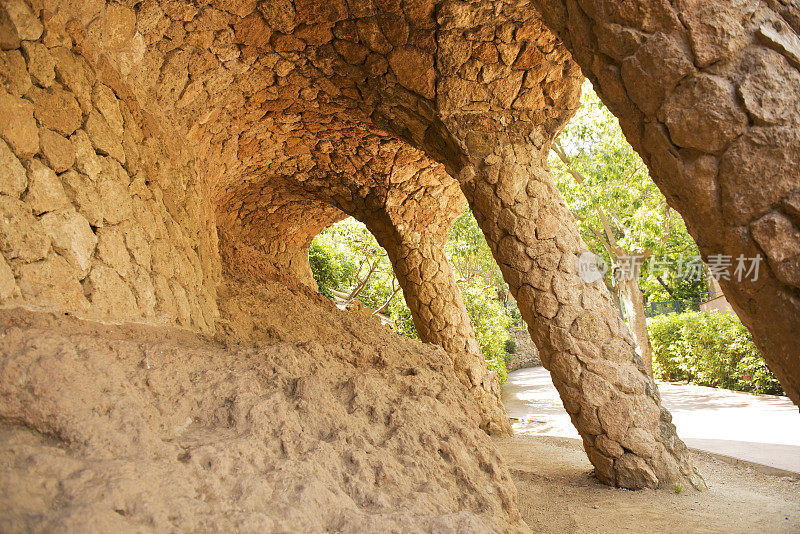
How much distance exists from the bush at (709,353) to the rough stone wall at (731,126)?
27.6 feet

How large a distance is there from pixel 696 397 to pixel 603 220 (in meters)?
3.43

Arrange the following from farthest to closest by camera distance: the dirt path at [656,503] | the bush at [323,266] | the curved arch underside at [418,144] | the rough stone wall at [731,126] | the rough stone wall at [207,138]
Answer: the bush at [323,266] < the dirt path at [656,503] < the rough stone wall at [207,138] < the curved arch underside at [418,144] < the rough stone wall at [731,126]

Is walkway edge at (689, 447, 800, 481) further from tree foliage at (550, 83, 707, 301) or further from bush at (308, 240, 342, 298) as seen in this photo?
bush at (308, 240, 342, 298)

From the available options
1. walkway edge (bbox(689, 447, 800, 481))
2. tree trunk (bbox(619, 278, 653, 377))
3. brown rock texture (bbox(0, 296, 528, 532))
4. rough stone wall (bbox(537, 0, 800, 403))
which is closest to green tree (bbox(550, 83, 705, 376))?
tree trunk (bbox(619, 278, 653, 377))

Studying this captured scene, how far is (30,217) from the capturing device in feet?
6.36

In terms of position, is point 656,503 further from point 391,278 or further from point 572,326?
point 391,278

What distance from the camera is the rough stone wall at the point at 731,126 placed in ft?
5.38

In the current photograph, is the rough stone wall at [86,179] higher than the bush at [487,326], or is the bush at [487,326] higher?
the rough stone wall at [86,179]

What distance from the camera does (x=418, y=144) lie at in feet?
15.2

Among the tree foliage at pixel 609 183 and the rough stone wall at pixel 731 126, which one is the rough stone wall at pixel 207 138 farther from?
the tree foliage at pixel 609 183

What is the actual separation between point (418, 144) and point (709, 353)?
27.5 feet

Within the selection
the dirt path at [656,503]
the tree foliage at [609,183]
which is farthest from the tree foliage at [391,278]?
the dirt path at [656,503]

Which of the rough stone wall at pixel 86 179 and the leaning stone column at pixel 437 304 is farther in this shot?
the leaning stone column at pixel 437 304

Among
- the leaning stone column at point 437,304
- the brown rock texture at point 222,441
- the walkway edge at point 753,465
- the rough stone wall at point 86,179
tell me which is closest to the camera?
the brown rock texture at point 222,441
